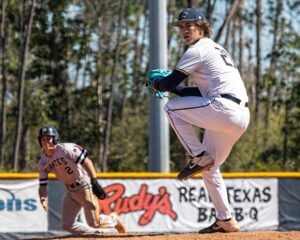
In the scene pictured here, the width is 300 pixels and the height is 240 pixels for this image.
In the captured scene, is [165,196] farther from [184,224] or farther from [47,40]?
[47,40]

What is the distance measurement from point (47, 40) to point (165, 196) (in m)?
18.9

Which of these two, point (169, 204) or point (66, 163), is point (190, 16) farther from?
point (169, 204)

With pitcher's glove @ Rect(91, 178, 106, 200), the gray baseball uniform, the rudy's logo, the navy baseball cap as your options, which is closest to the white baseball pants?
the navy baseball cap

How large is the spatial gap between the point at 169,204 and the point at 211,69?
815 cm

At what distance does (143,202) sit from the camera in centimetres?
1625

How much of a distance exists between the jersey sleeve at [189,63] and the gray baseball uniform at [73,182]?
13.5 ft

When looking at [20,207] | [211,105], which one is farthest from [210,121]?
[20,207]

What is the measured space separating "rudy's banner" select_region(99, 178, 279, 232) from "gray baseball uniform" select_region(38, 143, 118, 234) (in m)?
3.31

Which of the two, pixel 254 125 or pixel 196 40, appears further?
pixel 254 125

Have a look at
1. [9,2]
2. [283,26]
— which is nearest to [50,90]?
[9,2]

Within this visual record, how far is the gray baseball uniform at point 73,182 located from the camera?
480 inches

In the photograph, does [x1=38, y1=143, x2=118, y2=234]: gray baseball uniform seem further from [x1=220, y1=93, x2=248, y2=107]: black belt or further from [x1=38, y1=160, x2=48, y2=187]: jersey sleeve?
[x1=220, y1=93, x2=248, y2=107]: black belt

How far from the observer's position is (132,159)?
3362 cm

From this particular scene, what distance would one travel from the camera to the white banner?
50.9ft
